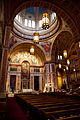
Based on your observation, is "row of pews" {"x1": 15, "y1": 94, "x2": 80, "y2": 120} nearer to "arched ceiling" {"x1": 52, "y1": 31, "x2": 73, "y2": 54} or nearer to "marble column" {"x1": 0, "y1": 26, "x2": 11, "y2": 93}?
"marble column" {"x1": 0, "y1": 26, "x2": 11, "y2": 93}

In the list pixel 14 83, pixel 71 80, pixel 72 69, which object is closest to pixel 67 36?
pixel 72 69

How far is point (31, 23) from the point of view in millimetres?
21453

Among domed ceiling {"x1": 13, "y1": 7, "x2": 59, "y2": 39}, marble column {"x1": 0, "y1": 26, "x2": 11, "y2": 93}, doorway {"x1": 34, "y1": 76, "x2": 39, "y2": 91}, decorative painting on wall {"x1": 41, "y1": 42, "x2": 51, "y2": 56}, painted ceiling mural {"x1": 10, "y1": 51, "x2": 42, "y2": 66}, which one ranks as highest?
domed ceiling {"x1": 13, "y1": 7, "x2": 59, "y2": 39}

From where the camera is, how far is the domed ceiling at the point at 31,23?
60.2ft

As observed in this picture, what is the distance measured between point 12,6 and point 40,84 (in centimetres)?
1616

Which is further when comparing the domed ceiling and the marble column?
the domed ceiling

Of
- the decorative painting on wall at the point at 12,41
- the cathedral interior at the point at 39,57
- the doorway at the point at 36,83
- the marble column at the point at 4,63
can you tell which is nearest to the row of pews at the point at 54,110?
the marble column at the point at 4,63

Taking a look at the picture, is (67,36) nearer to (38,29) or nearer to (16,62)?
(38,29)

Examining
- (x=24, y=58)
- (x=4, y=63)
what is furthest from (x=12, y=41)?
(x=4, y=63)

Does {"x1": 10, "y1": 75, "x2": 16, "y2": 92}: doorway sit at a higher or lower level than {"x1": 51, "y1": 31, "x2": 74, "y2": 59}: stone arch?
lower

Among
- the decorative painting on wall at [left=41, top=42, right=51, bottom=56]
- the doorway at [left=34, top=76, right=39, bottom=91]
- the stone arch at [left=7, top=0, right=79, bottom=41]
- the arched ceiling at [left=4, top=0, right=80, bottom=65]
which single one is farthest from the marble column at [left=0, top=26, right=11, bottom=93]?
the doorway at [left=34, top=76, right=39, bottom=91]

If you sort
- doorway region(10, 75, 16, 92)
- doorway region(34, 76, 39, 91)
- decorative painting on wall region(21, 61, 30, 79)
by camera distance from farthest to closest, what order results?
1. decorative painting on wall region(21, 61, 30, 79)
2. doorway region(34, 76, 39, 91)
3. doorway region(10, 75, 16, 92)

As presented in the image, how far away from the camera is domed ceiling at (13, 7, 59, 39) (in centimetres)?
1836

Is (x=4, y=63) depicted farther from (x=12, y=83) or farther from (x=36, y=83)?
(x=36, y=83)
